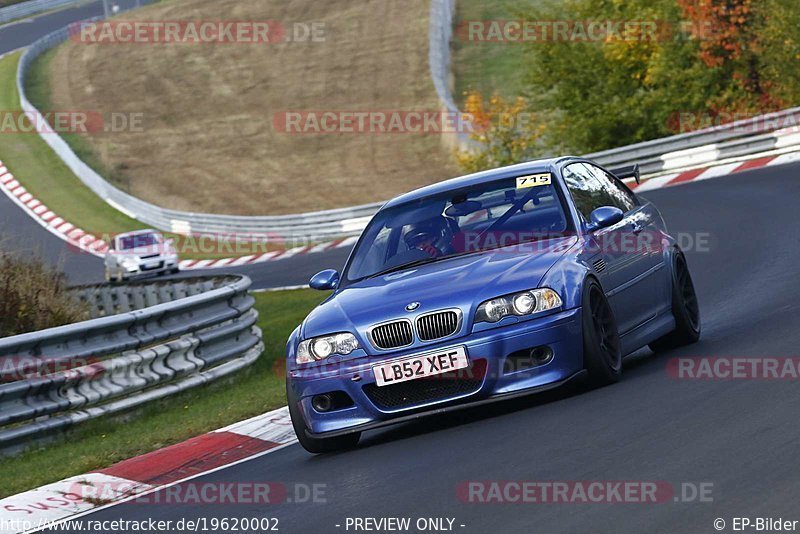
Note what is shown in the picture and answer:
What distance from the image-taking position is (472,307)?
837 cm

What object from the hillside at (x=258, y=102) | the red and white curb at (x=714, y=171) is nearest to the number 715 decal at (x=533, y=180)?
the red and white curb at (x=714, y=171)

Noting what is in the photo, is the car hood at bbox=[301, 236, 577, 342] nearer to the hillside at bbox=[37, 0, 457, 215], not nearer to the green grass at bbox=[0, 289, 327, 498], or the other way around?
the green grass at bbox=[0, 289, 327, 498]

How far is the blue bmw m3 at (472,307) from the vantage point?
8352 mm

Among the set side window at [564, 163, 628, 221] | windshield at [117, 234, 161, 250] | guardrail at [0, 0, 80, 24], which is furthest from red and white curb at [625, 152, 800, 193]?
guardrail at [0, 0, 80, 24]

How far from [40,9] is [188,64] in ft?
73.8

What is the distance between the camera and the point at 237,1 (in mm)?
70312

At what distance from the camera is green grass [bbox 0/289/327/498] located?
9.65 meters

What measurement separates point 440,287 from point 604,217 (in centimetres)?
137

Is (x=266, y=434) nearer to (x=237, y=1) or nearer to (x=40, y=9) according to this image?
(x=237, y=1)

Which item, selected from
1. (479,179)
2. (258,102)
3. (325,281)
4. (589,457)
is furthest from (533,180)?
(258,102)

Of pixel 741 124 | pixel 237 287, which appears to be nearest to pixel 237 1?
pixel 741 124

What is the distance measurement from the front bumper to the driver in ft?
4.08

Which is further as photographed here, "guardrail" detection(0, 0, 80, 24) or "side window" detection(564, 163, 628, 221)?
"guardrail" detection(0, 0, 80, 24)

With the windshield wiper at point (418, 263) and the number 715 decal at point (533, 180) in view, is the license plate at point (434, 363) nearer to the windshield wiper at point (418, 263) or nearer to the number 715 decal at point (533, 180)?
the windshield wiper at point (418, 263)
